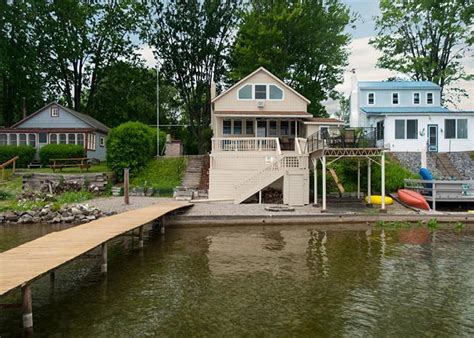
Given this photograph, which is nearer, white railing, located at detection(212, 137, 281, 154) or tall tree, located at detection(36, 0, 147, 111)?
white railing, located at detection(212, 137, 281, 154)

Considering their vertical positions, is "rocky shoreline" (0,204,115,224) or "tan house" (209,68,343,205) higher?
"tan house" (209,68,343,205)

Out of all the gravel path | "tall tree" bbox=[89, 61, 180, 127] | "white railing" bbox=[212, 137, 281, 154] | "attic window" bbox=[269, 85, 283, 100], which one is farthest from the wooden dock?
"tall tree" bbox=[89, 61, 180, 127]

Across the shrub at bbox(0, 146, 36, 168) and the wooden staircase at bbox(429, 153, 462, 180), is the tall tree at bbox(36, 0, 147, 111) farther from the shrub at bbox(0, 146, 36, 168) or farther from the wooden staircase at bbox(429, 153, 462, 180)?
the wooden staircase at bbox(429, 153, 462, 180)

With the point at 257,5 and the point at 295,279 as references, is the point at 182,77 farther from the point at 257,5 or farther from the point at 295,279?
the point at 295,279

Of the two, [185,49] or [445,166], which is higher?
[185,49]

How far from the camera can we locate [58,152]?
106 feet

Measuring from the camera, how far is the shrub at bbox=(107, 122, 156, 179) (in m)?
28.9

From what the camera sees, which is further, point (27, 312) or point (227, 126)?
point (227, 126)

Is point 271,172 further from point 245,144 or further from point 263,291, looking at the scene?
point 263,291

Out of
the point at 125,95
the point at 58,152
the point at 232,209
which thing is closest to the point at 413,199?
the point at 232,209

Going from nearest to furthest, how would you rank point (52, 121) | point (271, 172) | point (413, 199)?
point (413, 199) → point (271, 172) → point (52, 121)

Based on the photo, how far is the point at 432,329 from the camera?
761cm

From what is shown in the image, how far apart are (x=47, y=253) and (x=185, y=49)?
122 feet

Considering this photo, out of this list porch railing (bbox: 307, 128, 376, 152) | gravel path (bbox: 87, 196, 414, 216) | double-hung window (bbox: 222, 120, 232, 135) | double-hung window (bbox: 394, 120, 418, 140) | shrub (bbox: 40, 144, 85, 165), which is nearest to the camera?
gravel path (bbox: 87, 196, 414, 216)
